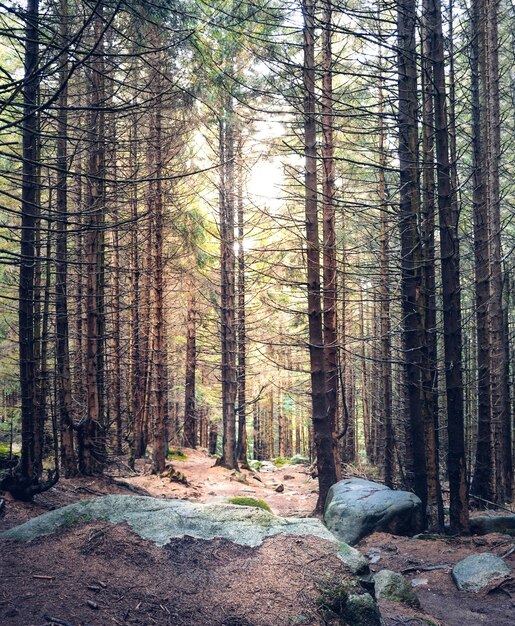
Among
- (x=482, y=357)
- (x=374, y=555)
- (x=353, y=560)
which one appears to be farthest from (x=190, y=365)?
(x=353, y=560)

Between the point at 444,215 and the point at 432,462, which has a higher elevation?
the point at 444,215

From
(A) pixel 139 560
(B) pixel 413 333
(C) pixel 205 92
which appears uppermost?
(C) pixel 205 92

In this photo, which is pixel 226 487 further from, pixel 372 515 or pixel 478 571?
pixel 478 571

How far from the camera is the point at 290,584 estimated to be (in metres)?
4.01

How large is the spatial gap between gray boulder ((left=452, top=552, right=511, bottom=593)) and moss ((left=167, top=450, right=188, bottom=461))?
13806 mm

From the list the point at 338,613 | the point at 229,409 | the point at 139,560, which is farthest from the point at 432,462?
the point at 229,409

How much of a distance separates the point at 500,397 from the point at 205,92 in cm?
1219

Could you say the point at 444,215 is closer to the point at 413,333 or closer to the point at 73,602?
the point at 413,333

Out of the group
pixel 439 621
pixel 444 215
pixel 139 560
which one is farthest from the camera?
pixel 444 215

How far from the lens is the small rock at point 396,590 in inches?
199

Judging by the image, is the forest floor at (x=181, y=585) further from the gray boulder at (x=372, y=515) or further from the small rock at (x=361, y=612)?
the gray boulder at (x=372, y=515)

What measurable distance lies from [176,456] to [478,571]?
571 inches

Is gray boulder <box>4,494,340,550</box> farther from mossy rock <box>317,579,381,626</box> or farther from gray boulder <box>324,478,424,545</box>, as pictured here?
gray boulder <box>324,478,424,545</box>

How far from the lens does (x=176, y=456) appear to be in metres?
18.7
